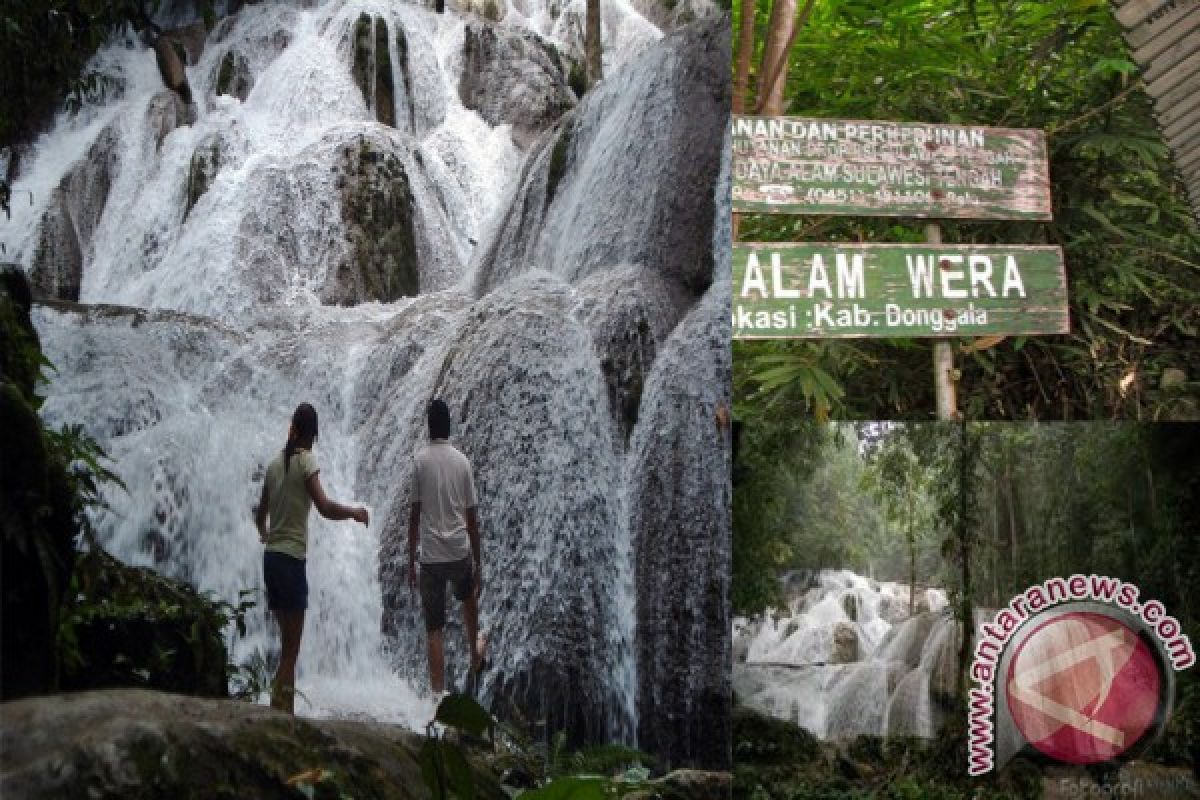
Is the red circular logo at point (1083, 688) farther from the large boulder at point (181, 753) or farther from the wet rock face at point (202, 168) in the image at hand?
the wet rock face at point (202, 168)

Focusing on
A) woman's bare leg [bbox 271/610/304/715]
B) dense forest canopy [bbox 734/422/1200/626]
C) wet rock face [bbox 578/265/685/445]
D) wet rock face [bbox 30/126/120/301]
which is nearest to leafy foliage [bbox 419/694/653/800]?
woman's bare leg [bbox 271/610/304/715]

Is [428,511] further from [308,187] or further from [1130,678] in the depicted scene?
[1130,678]

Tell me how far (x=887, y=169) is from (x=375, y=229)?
1230 mm

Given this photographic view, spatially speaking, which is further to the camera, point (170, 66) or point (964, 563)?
point (964, 563)

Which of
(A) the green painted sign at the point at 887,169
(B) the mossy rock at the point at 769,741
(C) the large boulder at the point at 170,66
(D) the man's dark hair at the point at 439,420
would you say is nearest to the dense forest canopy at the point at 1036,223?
(A) the green painted sign at the point at 887,169

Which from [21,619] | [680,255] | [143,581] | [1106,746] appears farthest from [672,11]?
[1106,746]

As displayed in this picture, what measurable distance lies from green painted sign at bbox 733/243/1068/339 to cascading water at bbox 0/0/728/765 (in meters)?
0.21

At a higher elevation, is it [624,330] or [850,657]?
[624,330]

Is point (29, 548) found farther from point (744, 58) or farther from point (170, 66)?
point (744, 58)

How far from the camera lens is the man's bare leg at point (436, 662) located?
7.85ft

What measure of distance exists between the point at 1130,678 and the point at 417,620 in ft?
5.68

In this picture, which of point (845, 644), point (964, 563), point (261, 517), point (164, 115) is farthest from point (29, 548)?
point (964, 563)

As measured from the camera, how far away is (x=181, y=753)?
194 cm

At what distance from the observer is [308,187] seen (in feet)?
8.09
